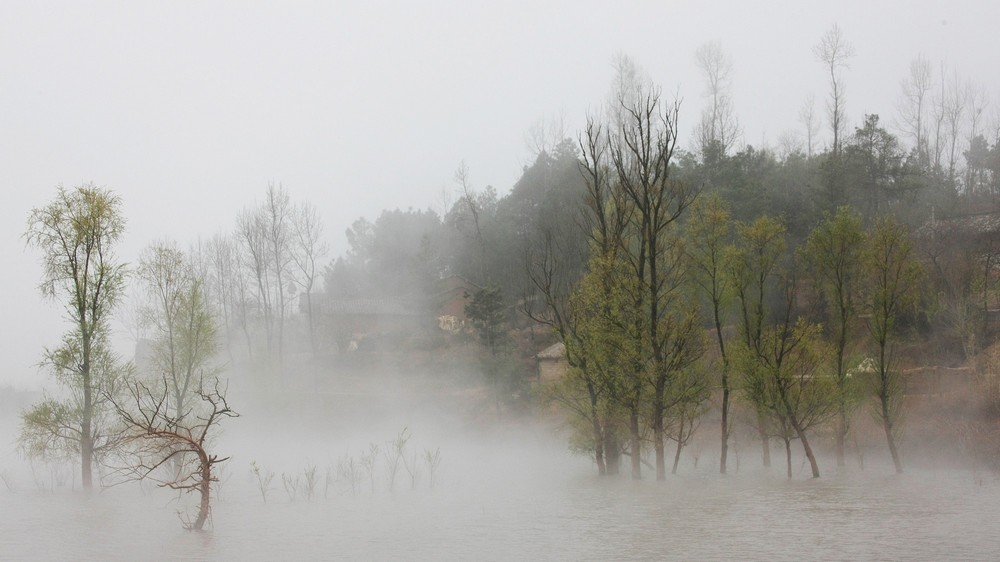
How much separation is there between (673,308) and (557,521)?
9.15 metres

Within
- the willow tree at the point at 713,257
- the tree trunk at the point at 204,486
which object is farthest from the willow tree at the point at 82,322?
the willow tree at the point at 713,257

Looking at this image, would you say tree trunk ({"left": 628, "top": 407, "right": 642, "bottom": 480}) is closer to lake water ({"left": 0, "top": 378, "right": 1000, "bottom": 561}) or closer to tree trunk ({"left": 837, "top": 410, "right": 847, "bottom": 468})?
lake water ({"left": 0, "top": 378, "right": 1000, "bottom": 561})

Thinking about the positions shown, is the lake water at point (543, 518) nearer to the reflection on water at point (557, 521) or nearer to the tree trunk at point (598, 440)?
the reflection on water at point (557, 521)

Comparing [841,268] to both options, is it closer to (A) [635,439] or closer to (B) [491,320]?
(A) [635,439]

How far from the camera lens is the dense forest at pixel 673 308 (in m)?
25.2

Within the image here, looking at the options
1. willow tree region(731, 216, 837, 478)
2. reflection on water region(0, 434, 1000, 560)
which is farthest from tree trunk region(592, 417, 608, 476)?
willow tree region(731, 216, 837, 478)

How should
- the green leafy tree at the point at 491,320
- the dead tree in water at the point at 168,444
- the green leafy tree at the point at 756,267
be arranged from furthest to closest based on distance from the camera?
the green leafy tree at the point at 491,320 → the green leafy tree at the point at 756,267 → the dead tree in water at the point at 168,444

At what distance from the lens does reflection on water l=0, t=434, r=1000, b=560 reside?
50.6ft

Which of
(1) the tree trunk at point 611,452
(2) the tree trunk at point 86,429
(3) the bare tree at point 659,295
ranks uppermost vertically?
(3) the bare tree at point 659,295

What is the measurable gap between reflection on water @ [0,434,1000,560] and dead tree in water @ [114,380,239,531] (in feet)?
3.53

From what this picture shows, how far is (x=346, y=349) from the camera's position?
61844mm

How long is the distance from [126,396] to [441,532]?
61.2ft

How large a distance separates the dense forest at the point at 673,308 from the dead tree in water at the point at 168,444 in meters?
0.64

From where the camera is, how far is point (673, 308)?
2562 cm
